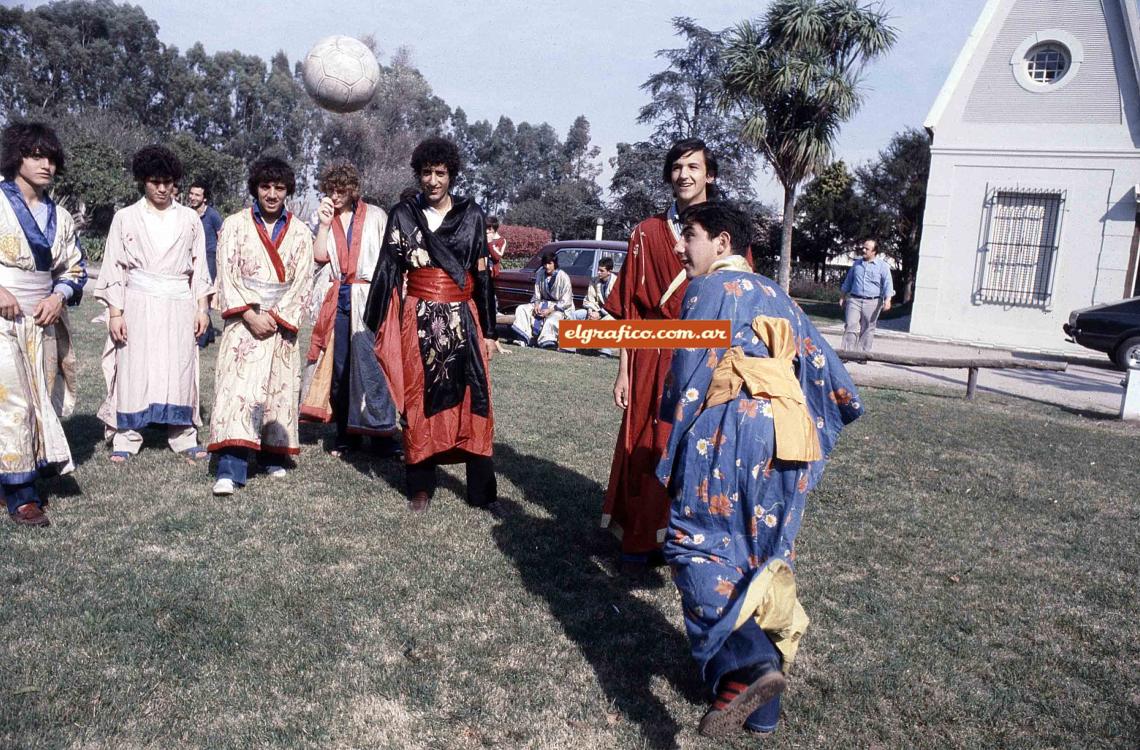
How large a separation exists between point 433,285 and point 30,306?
2032mm

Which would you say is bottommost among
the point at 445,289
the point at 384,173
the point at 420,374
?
the point at 420,374

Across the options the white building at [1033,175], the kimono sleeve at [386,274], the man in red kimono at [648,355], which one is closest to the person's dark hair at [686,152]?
the man in red kimono at [648,355]

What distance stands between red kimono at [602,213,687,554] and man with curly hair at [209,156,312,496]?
7.03 ft

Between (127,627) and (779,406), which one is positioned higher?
(779,406)

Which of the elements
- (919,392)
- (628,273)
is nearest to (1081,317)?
(919,392)

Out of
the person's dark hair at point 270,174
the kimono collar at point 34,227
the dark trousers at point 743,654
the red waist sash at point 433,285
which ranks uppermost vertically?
the person's dark hair at point 270,174

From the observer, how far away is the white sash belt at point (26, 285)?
4.33 m

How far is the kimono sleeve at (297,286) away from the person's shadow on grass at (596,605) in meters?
1.72

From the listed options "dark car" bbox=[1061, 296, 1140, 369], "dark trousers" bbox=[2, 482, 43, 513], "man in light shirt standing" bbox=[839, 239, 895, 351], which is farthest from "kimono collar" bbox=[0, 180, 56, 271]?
"dark car" bbox=[1061, 296, 1140, 369]

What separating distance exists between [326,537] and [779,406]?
101 inches

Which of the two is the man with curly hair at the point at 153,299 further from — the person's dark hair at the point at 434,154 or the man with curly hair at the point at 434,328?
the person's dark hair at the point at 434,154

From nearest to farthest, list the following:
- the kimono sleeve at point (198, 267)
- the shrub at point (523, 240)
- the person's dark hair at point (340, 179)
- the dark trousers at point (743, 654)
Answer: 1. the dark trousers at point (743, 654)
2. the kimono sleeve at point (198, 267)
3. the person's dark hair at point (340, 179)
4. the shrub at point (523, 240)

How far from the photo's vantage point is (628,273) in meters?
4.12

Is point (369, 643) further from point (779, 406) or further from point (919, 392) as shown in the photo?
point (919, 392)
